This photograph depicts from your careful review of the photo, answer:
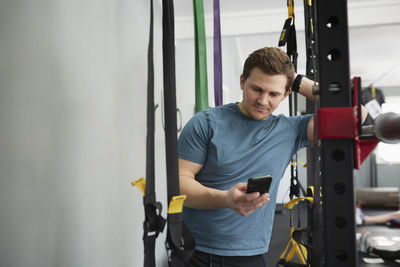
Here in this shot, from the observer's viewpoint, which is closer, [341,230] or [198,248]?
[341,230]

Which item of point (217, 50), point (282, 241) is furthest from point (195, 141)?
point (282, 241)

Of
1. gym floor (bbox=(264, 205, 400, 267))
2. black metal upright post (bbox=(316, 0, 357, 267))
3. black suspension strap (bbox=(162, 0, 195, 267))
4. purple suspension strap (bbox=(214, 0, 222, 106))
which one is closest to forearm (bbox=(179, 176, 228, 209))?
black suspension strap (bbox=(162, 0, 195, 267))

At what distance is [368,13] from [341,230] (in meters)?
2.39

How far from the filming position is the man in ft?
2.89

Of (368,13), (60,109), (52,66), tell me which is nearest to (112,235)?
(60,109)

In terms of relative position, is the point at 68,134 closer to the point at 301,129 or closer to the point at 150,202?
the point at 150,202

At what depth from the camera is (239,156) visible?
89cm

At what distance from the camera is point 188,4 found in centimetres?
220

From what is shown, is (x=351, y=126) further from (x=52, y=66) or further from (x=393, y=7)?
(x=393, y=7)

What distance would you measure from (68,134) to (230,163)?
1.60 ft

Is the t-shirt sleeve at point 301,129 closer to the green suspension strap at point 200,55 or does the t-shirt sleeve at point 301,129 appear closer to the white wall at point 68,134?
the green suspension strap at point 200,55

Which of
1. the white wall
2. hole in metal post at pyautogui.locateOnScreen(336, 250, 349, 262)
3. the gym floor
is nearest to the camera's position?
hole in metal post at pyautogui.locateOnScreen(336, 250, 349, 262)

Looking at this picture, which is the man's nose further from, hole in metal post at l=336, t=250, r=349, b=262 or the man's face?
hole in metal post at l=336, t=250, r=349, b=262

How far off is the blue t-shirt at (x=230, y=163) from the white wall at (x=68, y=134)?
34cm
